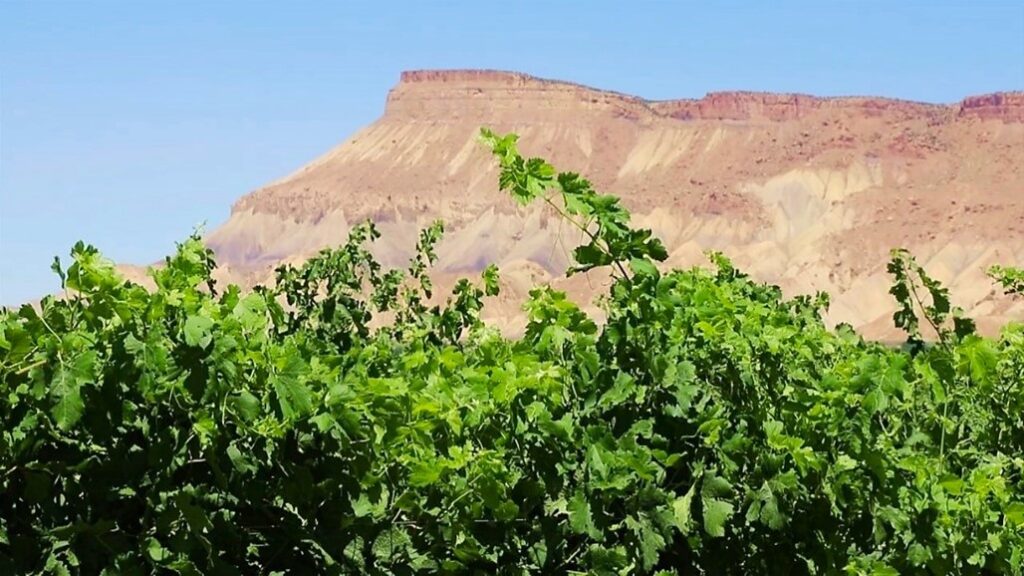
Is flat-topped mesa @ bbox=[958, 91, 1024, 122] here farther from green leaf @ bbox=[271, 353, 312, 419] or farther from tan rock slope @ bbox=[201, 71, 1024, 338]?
green leaf @ bbox=[271, 353, 312, 419]

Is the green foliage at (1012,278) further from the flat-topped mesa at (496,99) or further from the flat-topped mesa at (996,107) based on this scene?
the flat-topped mesa at (496,99)

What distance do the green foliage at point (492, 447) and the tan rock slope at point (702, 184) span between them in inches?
3898

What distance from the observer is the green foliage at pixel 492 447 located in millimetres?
3824

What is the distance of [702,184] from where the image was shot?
158m

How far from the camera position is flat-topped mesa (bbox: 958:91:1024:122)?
153000mm

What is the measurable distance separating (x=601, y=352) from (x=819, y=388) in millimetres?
803

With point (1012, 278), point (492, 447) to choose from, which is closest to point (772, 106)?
point (1012, 278)

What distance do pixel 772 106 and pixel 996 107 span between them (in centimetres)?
2582

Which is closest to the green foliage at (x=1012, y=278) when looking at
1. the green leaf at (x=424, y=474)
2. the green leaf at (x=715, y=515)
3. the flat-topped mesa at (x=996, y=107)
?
the green leaf at (x=715, y=515)

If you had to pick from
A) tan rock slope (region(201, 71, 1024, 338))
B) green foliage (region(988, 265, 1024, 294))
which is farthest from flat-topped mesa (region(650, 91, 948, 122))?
green foliage (region(988, 265, 1024, 294))

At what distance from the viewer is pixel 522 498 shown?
4.34m

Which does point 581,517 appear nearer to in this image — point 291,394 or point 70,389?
point 291,394

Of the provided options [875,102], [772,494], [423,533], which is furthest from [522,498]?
[875,102]

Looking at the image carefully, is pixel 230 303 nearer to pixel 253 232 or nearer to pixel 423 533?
pixel 423 533
